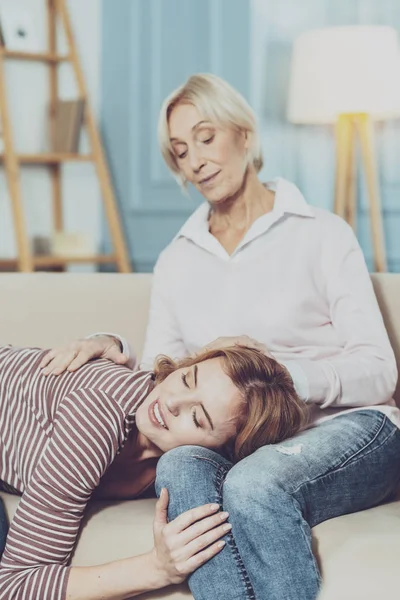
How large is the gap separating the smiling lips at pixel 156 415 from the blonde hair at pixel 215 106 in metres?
0.79

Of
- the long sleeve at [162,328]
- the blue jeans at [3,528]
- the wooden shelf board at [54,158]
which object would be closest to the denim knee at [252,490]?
the blue jeans at [3,528]

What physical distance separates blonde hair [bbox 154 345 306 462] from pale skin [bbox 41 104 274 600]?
48 mm

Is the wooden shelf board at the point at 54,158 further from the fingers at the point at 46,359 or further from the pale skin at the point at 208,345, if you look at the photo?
the fingers at the point at 46,359

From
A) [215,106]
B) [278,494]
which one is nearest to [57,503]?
[278,494]

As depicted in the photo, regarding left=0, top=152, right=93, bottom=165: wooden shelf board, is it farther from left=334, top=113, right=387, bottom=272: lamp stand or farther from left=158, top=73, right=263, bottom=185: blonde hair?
left=158, top=73, right=263, bottom=185: blonde hair

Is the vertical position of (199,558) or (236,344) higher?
(236,344)

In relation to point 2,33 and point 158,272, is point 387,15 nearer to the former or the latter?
point 2,33

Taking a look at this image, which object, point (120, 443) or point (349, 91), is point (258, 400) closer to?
point (120, 443)

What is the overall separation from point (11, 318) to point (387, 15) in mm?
2382

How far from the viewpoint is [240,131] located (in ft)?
7.21

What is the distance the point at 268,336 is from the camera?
2051mm

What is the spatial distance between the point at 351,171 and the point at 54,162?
1.44 meters

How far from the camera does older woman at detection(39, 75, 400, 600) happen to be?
4.84 feet

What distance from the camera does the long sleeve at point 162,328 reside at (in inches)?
85.6
